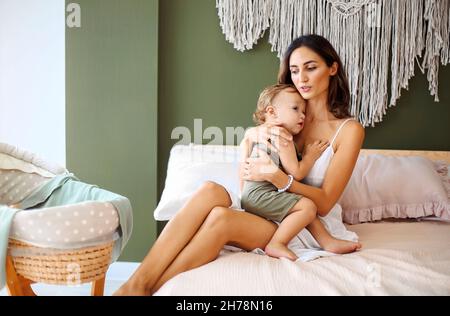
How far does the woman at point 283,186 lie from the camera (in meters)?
1.46

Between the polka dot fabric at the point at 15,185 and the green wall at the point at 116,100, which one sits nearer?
the polka dot fabric at the point at 15,185

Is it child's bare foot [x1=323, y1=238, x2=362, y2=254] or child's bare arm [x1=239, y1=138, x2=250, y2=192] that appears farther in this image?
child's bare arm [x1=239, y1=138, x2=250, y2=192]

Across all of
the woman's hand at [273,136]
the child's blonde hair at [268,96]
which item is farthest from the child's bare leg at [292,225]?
the child's blonde hair at [268,96]

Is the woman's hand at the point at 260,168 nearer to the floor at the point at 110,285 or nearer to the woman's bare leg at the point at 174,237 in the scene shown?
the woman's bare leg at the point at 174,237

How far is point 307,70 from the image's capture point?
1.87 metres

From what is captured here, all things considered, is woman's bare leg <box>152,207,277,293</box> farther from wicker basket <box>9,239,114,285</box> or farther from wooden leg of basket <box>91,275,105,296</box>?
wooden leg of basket <box>91,275,105,296</box>

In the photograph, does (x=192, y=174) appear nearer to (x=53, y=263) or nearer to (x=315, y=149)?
(x=315, y=149)

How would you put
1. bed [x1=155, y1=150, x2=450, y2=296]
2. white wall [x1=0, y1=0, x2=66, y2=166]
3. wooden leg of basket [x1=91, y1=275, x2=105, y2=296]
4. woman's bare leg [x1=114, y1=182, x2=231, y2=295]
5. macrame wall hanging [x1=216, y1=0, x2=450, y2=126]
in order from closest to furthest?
bed [x1=155, y1=150, x2=450, y2=296], woman's bare leg [x1=114, y1=182, x2=231, y2=295], wooden leg of basket [x1=91, y1=275, x2=105, y2=296], macrame wall hanging [x1=216, y1=0, x2=450, y2=126], white wall [x1=0, y1=0, x2=66, y2=166]

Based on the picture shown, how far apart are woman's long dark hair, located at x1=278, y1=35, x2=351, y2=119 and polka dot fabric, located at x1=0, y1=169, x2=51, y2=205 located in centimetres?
113

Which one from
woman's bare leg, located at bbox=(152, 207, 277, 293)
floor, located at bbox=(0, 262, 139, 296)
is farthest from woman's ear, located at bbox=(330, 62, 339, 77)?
floor, located at bbox=(0, 262, 139, 296)

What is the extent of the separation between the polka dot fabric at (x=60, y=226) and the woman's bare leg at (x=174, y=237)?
0.21 m

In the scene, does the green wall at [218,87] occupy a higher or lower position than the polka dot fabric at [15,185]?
higher

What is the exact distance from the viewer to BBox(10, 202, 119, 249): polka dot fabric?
145 cm

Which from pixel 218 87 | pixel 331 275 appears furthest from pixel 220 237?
pixel 218 87
